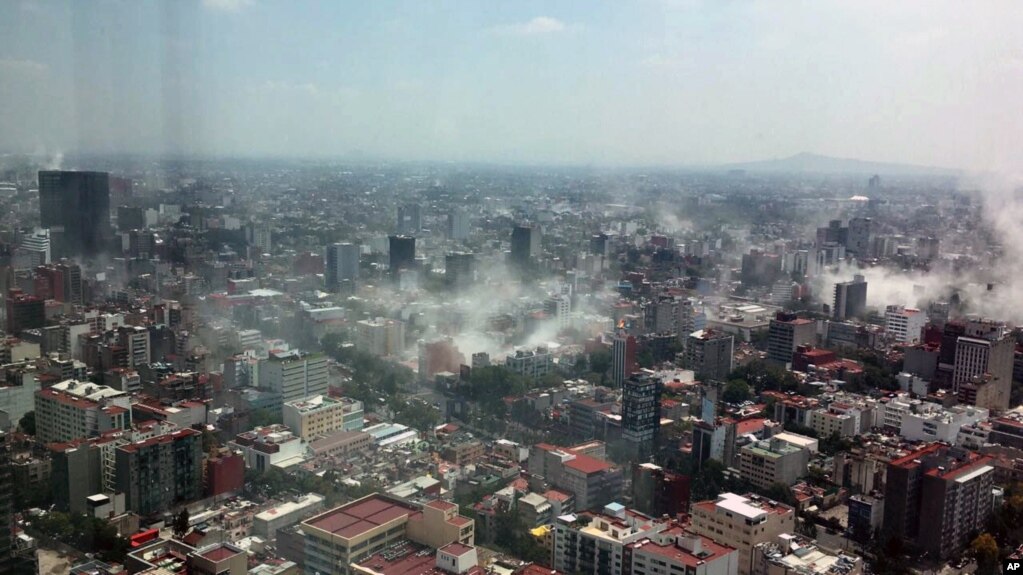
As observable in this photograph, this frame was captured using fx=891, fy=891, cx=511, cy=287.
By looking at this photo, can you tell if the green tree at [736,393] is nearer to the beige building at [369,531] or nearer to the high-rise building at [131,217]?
the beige building at [369,531]

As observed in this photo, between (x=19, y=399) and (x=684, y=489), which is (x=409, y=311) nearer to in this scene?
(x=19, y=399)

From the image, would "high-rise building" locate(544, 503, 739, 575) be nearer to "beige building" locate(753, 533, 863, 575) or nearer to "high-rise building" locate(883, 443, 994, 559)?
"beige building" locate(753, 533, 863, 575)

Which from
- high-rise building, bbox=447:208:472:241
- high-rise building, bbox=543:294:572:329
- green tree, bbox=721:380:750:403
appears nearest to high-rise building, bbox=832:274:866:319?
high-rise building, bbox=543:294:572:329

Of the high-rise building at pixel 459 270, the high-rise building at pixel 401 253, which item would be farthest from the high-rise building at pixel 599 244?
the high-rise building at pixel 401 253

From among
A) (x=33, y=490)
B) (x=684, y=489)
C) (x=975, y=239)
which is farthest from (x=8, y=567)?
(x=975, y=239)

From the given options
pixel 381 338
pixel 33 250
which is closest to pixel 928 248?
pixel 381 338

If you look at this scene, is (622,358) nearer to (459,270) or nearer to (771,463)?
(771,463)
